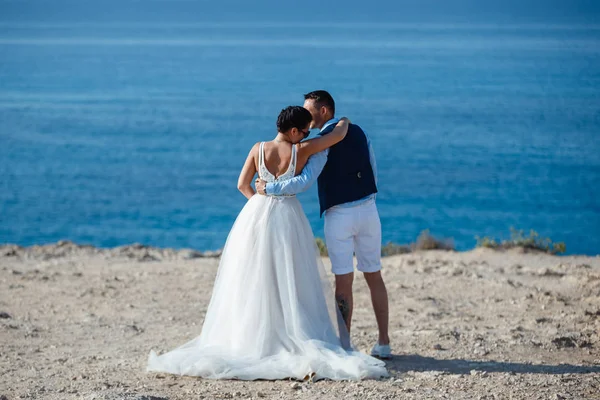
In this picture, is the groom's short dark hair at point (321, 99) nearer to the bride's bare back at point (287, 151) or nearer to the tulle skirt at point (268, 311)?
the bride's bare back at point (287, 151)

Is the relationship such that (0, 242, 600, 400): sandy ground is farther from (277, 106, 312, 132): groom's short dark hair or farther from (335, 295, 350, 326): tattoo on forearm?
(277, 106, 312, 132): groom's short dark hair

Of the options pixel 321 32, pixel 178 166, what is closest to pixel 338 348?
pixel 178 166

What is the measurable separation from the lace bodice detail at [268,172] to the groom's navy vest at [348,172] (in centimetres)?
34

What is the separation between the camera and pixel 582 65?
85938mm

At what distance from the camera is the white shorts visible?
741cm

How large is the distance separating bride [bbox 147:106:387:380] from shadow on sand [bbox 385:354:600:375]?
21.3 inches

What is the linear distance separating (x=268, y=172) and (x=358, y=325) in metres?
2.88

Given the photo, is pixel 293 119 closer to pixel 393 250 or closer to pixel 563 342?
pixel 563 342

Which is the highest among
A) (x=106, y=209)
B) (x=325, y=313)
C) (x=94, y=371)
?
(x=325, y=313)

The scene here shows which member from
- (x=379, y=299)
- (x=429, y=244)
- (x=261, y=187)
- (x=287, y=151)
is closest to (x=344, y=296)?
(x=379, y=299)

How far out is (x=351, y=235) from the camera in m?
7.49

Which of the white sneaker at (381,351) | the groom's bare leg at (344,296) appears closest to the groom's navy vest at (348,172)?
the groom's bare leg at (344,296)

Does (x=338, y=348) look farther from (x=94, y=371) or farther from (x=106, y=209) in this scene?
(x=106, y=209)

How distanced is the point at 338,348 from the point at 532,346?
213cm
